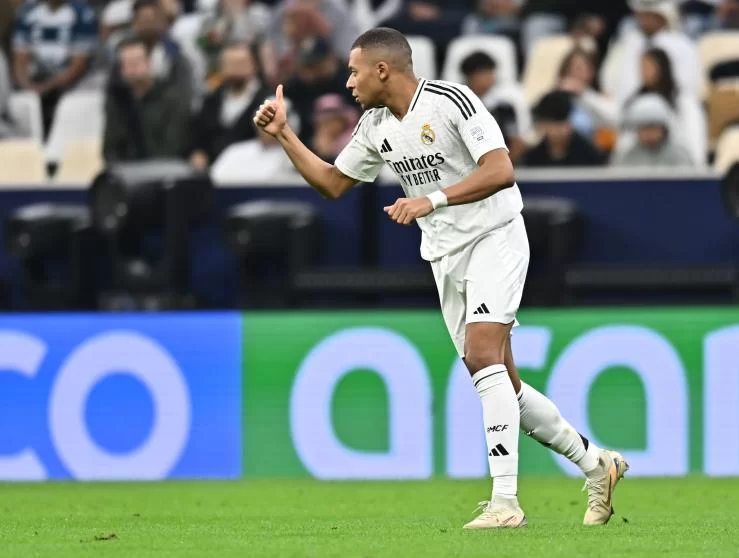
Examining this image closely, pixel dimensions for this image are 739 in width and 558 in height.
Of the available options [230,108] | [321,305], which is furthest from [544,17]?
[321,305]

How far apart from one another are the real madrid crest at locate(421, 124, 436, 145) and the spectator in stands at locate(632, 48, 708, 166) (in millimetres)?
5858

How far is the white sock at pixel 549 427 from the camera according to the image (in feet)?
22.2

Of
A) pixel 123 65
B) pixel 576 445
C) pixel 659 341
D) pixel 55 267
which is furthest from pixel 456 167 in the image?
pixel 123 65

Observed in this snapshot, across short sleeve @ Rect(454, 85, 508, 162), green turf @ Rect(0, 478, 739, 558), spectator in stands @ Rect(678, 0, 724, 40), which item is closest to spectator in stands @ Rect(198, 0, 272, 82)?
spectator in stands @ Rect(678, 0, 724, 40)

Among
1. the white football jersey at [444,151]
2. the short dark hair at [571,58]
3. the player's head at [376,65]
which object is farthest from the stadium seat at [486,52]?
→ the player's head at [376,65]

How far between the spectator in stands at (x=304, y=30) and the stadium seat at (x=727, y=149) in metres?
3.00

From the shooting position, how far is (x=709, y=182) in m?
11.2

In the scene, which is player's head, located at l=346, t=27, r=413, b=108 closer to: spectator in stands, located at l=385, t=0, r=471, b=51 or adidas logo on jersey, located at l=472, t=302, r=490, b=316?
adidas logo on jersey, located at l=472, t=302, r=490, b=316

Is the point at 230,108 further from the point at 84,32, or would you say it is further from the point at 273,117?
the point at 273,117

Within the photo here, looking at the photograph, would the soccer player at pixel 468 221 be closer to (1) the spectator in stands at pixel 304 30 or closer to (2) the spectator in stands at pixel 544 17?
(1) the spectator in stands at pixel 304 30

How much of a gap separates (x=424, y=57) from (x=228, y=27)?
5.36ft

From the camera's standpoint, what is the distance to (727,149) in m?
11.8

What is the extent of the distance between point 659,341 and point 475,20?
4129 millimetres

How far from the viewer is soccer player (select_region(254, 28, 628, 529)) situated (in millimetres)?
6461
